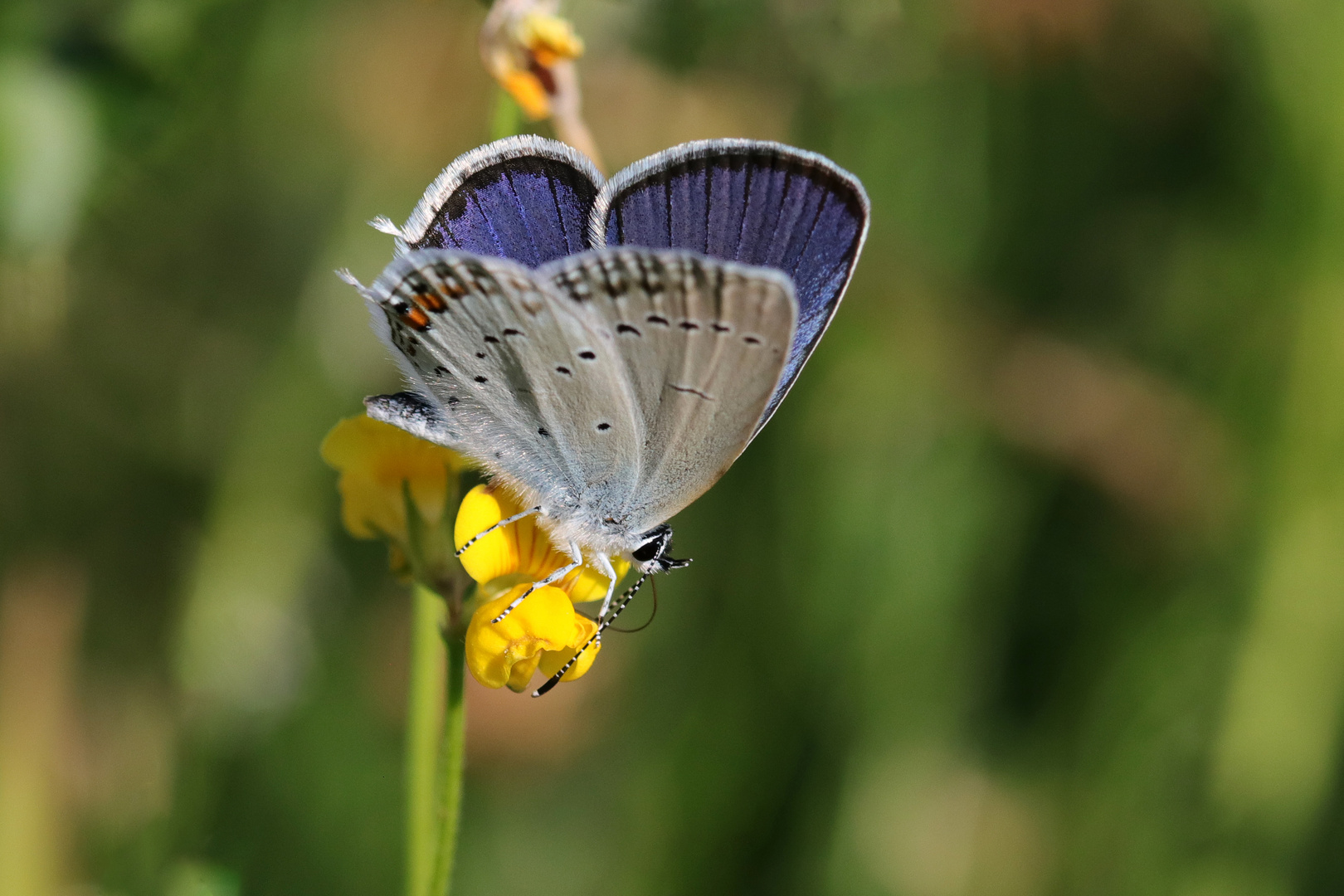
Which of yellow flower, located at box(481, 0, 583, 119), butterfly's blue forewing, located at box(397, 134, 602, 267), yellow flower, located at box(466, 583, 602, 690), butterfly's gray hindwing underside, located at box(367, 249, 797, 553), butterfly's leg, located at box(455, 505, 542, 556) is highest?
yellow flower, located at box(481, 0, 583, 119)

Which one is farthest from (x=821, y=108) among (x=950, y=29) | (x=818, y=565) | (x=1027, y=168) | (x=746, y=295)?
(x=746, y=295)

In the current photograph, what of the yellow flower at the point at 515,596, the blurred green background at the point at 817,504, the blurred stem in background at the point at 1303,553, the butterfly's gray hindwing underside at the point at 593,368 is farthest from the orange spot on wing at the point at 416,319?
the blurred stem in background at the point at 1303,553

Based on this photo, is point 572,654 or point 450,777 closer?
point 450,777

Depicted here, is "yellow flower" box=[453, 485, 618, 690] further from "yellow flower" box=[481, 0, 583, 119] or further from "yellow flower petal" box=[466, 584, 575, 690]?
"yellow flower" box=[481, 0, 583, 119]

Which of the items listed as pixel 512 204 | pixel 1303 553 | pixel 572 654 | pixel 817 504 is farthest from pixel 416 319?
pixel 1303 553

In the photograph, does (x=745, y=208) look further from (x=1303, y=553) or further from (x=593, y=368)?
(x=1303, y=553)

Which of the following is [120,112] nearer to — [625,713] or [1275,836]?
[625,713]

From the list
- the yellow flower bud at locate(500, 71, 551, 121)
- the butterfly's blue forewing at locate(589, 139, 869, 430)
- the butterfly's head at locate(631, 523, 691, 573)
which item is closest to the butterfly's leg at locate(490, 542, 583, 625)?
the butterfly's head at locate(631, 523, 691, 573)
